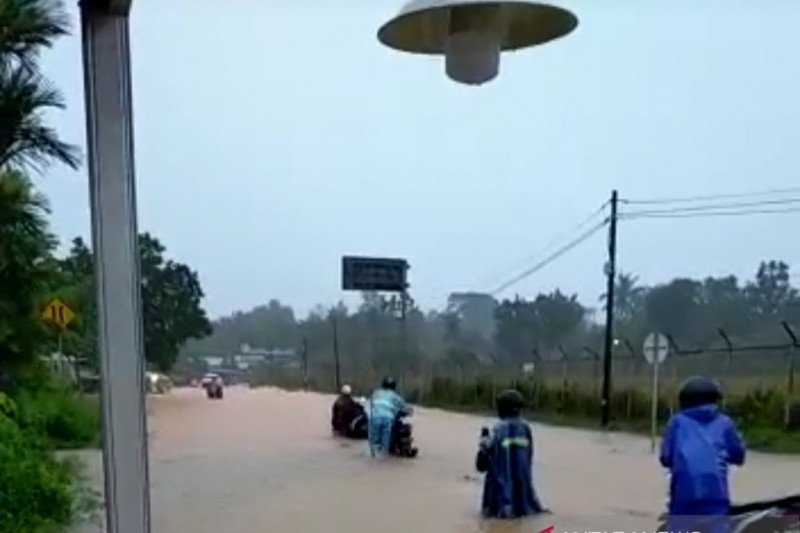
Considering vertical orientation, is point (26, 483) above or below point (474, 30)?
below

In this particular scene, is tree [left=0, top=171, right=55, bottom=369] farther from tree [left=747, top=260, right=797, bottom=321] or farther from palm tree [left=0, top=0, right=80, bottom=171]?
tree [left=747, top=260, right=797, bottom=321]

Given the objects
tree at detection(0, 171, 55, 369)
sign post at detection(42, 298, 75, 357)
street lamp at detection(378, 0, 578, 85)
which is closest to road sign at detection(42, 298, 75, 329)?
sign post at detection(42, 298, 75, 357)

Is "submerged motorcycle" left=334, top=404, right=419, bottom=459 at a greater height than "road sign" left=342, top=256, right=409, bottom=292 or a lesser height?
lesser

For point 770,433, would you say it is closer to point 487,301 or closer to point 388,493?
point 388,493

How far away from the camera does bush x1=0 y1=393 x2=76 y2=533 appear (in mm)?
2492

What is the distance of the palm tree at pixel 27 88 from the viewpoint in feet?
4.50

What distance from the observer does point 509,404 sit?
3.96 m

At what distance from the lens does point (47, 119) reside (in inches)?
58.2

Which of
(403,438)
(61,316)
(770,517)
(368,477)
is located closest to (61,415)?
(61,316)

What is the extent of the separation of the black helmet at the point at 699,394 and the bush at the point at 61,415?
3.32ft

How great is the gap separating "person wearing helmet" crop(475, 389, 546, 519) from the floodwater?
74mm

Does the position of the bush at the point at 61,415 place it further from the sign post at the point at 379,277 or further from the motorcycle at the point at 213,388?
the sign post at the point at 379,277

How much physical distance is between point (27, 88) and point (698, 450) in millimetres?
1202

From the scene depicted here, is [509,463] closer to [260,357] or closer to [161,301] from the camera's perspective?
[260,357]
